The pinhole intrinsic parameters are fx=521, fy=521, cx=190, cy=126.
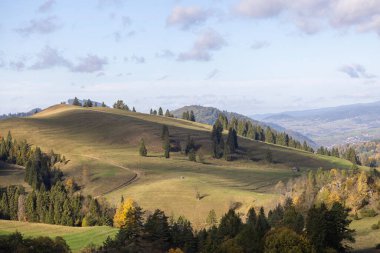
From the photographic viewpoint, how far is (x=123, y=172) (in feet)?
580

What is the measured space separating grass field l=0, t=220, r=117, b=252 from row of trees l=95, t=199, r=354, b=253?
1301 centimetres

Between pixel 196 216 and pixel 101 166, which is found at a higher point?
pixel 101 166

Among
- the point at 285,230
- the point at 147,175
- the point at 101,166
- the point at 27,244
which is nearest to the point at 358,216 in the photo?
the point at 285,230

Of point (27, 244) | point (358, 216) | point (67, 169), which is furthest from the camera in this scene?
point (67, 169)

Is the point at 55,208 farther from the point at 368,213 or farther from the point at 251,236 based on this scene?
the point at 251,236

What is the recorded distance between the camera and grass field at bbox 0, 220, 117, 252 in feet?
338

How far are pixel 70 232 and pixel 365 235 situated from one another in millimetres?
63659

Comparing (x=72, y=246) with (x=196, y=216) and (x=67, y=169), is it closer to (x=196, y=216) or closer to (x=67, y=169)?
(x=196, y=216)

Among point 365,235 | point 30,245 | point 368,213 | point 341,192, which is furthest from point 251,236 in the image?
point 341,192

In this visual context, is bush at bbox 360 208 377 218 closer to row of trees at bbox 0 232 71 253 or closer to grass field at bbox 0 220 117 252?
grass field at bbox 0 220 117 252

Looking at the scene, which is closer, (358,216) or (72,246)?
(72,246)

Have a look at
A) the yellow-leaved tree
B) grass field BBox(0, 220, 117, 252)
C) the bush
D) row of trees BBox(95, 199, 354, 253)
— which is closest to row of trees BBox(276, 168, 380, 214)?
the bush

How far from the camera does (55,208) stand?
140250mm

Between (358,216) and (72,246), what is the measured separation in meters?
57.9
